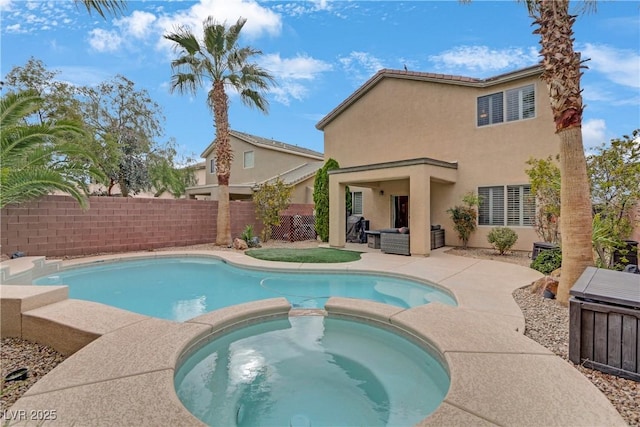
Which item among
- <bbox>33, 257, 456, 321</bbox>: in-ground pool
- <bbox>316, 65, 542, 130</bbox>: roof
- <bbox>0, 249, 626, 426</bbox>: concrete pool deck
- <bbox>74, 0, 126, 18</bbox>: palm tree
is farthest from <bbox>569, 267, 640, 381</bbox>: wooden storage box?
<bbox>316, 65, 542, 130</bbox>: roof

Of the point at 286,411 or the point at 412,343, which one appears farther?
the point at 412,343

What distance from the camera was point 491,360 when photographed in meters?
3.58

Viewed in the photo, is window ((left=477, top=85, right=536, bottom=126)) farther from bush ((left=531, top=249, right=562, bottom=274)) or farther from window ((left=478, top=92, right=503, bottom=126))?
bush ((left=531, top=249, right=562, bottom=274))

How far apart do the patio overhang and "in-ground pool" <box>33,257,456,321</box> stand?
3.70 metres

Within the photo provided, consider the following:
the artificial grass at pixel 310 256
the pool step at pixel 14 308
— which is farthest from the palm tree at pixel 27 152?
the artificial grass at pixel 310 256

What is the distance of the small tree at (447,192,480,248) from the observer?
45.5ft

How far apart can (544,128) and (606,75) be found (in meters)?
2.42

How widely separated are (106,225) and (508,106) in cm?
1815

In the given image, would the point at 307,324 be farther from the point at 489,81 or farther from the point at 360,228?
the point at 489,81

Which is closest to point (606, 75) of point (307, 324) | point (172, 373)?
point (307, 324)

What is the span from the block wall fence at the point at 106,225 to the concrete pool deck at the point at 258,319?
7.95 m

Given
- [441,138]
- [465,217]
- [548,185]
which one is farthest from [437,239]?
[548,185]

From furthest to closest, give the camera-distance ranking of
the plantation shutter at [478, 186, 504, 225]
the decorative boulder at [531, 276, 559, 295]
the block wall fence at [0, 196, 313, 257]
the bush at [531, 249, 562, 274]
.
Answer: the plantation shutter at [478, 186, 504, 225]
the block wall fence at [0, 196, 313, 257]
the bush at [531, 249, 562, 274]
the decorative boulder at [531, 276, 559, 295]

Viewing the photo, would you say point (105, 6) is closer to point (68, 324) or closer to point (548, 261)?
point (68, 324)
